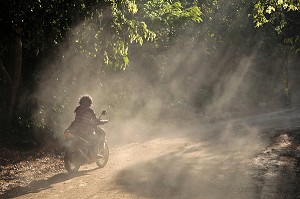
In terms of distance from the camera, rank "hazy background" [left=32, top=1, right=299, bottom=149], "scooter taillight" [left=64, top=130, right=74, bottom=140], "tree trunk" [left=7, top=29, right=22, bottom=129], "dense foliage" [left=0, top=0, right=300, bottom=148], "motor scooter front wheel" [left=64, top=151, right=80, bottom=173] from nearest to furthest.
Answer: "dense foliage" [left=0, top=0, right=300, bottom=148] → "scooter taillight" [left=64, top=130, right=74, bottom=140] → "motor scooter front wheel" [left=64, top=151, right=80, bottom=173] → "tree trunk" [left=7, top=29, right=22, bottom=129] → "hazy background" [left=32, top=1, right=299, bottom=149]

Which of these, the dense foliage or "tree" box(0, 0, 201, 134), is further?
the dense foliage

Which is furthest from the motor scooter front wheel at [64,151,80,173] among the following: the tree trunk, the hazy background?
the tree trunk

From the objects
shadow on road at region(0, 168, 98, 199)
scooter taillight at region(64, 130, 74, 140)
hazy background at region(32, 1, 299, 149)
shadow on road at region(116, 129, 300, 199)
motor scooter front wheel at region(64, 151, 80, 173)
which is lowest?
shadow on road at region(116, 129, 300, 199)

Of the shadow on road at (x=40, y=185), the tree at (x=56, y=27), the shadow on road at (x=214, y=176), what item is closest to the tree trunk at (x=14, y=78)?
the tree at (x=56, y=27)

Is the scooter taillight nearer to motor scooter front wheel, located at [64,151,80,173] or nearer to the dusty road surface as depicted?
motor scooter front wheel, located at [64,151,80,173]

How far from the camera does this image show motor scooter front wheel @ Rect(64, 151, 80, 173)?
851 cm

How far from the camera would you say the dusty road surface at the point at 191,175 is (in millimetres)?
6098

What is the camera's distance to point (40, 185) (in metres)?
7.65

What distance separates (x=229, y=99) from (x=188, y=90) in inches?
212

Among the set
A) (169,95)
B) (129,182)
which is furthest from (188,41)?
(129,182)

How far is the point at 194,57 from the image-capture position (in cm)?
2992

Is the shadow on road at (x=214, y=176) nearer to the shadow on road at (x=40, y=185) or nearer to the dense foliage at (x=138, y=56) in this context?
the shadow on road at (x=40, y=185)

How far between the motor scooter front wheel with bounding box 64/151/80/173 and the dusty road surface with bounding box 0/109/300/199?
169 millimetres

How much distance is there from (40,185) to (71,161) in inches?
44.9
